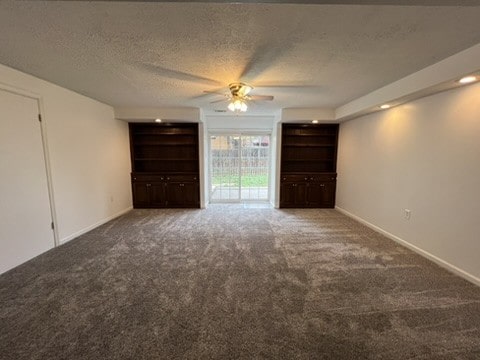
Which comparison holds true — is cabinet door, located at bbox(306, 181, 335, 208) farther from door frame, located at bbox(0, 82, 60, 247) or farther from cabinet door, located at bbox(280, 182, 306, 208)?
door frame, located at bbox(0, 82, 60, 247)

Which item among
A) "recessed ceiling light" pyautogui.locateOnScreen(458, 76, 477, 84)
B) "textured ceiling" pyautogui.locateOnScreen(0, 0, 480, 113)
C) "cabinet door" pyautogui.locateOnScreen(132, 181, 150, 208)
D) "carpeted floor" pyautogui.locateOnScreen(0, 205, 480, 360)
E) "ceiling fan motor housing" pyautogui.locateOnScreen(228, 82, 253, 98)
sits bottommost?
"carpeted floor" pyautogui.locateOnScreen(0, 205, 480, 360)

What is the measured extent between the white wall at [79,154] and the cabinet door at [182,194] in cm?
106

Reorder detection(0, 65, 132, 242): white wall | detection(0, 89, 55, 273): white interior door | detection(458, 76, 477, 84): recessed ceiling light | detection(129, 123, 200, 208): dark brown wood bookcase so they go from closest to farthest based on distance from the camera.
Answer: detection(458, 76, 477, 84): recessed ceiling light < detection(0, 89, 55, 273): white interior door < detection(0, 65, 132, 242): white wall < detection(129, 123, 200, 208): dark brown wood bookcase

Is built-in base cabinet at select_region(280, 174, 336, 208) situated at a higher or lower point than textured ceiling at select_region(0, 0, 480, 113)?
lower

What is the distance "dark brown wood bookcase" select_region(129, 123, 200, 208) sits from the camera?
17.7 ft

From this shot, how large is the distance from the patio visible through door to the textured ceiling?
301 cm

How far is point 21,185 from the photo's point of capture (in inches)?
106

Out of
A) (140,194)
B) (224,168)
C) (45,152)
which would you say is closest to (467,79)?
(224,168)

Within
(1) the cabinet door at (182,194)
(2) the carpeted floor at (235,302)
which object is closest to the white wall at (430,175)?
(2) the carpeted floor at (235,302)

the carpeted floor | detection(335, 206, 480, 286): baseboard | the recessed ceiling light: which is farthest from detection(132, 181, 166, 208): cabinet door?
the recessed ceiling light

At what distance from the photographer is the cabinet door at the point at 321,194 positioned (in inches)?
216

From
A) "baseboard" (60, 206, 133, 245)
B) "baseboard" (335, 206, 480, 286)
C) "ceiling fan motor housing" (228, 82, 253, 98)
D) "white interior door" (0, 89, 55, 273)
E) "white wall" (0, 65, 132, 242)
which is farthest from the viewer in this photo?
"baseboard" (60, 206, 133, 245)

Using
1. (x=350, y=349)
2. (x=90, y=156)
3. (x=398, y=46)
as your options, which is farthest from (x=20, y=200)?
(x=398, y=46)

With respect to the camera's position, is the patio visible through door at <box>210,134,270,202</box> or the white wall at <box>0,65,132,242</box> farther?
the patio visible through door at <box>210,134,270,202</box>
